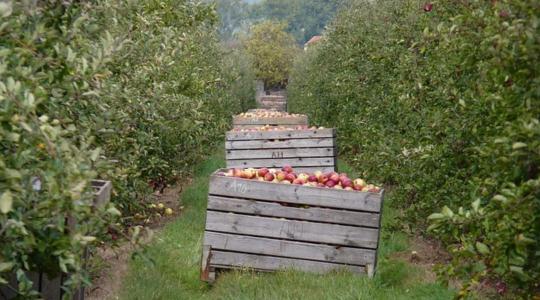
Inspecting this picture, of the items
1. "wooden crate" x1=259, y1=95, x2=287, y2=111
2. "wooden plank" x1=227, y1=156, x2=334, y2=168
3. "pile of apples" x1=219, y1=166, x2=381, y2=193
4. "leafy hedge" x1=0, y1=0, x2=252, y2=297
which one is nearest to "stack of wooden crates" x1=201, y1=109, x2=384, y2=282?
"pile of apples" x1=219, y1=166, x2=381, y2=193

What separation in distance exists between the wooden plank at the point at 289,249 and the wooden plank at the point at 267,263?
0.04 metres

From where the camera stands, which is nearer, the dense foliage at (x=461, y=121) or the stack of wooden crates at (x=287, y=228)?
the dense foliage at (x=461, y=121)

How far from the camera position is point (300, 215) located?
22.1 ft

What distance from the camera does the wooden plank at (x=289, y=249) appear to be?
6656 millimetres

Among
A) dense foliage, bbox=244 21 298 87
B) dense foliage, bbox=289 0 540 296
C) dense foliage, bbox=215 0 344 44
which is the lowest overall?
dense foliage, bbox=244 21 298 87

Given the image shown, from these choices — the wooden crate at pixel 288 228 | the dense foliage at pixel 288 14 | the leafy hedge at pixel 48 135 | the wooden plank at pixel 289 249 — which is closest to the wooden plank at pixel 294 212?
the wooden crate at pixel 288 228

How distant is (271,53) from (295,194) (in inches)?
2233

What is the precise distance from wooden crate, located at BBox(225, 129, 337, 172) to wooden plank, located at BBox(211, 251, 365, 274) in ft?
15.5

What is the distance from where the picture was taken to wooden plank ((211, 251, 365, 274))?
6746 millimetres

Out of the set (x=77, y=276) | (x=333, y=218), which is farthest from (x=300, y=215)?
(x=77, y=276)

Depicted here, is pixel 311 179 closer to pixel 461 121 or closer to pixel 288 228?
pixel 288 228

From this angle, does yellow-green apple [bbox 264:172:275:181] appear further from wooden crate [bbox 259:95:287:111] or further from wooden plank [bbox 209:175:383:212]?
wooden crate [bbox 259:95:287:111]

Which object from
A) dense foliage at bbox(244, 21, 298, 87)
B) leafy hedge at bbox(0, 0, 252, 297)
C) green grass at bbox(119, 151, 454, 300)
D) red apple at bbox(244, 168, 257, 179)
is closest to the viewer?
leafy hedge at bbox(0, 0, 252, 297)

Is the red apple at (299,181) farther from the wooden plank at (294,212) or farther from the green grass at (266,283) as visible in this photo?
the green grass at (266,283)
